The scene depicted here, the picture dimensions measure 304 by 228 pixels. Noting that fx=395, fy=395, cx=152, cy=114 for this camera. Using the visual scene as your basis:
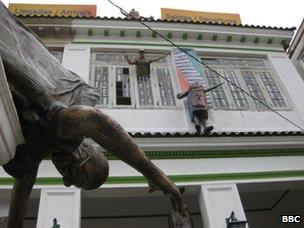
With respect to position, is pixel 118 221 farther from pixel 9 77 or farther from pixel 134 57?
pixel 9 77

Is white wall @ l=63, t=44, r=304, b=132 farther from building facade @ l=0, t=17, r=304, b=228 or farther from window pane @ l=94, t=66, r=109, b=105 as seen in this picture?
window pane @ l=94, t=66, r=109, b=105

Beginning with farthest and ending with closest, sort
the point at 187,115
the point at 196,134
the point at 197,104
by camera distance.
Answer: the point at 187,115 < the point at 197,104 < the point at 196,134

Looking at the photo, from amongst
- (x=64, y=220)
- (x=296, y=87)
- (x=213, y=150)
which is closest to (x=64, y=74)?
(x=64, y=220)

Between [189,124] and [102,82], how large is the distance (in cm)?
237

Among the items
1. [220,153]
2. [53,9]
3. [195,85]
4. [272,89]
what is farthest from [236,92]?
[53,9]

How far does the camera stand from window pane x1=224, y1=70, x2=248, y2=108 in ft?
31.1

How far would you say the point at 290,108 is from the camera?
959 cm

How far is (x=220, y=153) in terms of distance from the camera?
767 cm

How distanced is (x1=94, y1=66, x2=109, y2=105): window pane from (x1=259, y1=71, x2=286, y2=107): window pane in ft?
13.4

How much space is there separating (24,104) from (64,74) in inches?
11.0

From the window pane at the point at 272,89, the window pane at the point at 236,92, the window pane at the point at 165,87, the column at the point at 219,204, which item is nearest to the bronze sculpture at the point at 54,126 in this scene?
the column at the point at 219,204

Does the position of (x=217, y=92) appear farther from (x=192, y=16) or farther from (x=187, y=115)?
(x=192, y=16)

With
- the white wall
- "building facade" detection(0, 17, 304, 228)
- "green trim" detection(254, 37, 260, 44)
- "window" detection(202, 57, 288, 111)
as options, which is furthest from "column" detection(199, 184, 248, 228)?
"green trim" detection(254, 37, 260, 44)

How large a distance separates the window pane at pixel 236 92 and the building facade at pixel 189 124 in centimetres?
2
